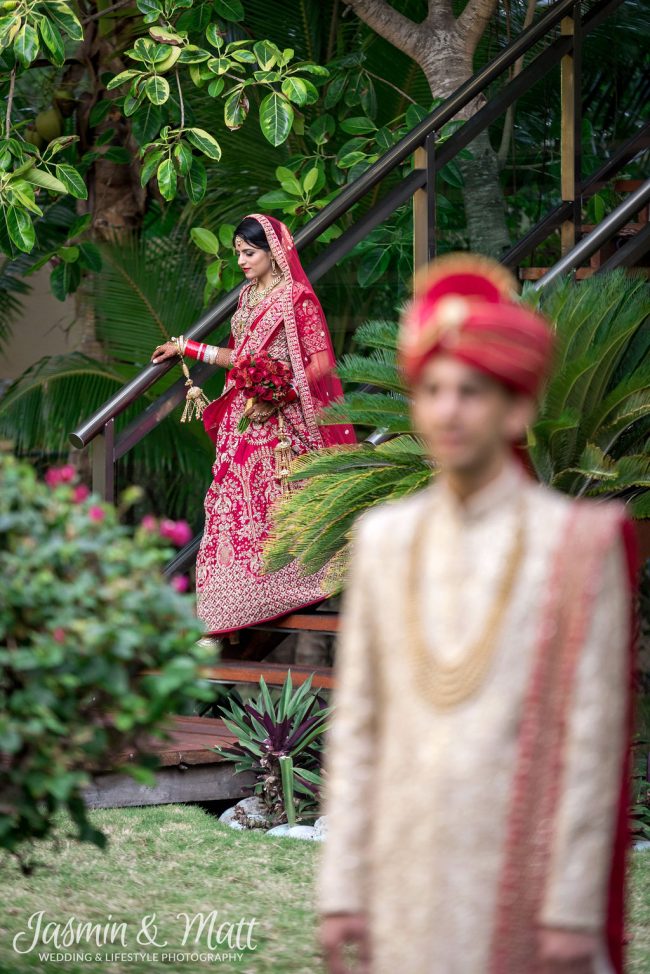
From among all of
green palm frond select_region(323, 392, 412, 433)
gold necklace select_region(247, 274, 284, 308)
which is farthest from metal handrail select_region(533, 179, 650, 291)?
gold necklace select_region(247, 274, 284, 308)

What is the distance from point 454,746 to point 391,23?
18.8 ft

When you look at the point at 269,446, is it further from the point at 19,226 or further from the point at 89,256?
the point at 89,256

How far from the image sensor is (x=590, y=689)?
6.25 ft

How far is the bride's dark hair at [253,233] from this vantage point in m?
6.04

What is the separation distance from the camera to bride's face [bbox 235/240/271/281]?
609 cm

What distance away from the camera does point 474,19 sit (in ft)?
23.0

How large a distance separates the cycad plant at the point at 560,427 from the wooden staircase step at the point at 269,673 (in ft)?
1.74

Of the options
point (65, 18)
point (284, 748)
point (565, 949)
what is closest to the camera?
point (565, 949)

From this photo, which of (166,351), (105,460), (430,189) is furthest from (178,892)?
(430,189)

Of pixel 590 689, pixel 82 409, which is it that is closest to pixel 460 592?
pixel 590 689

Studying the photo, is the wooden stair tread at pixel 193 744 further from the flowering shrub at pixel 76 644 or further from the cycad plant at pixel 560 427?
the flowering shrub at pixel 76 644

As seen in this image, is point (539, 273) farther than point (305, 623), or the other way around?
point (539, 273)

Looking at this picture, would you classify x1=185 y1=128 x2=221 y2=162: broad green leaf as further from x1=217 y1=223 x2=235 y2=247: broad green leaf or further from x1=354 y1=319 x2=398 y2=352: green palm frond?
x1=354 y1=319 x2=398 y2=352: green palm frond

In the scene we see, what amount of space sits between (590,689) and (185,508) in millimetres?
7632
